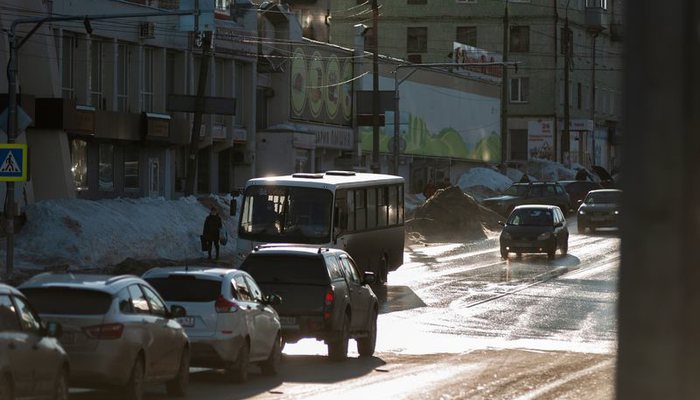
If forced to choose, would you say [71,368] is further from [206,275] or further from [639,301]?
[639,301]

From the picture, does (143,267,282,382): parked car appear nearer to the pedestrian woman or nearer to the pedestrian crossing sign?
the pedestrian crossing sign

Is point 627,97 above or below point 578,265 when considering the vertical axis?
above

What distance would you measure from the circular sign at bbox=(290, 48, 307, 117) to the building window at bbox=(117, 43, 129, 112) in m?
13.9

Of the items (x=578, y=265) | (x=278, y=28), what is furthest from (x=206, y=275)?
(x=278, y=28)

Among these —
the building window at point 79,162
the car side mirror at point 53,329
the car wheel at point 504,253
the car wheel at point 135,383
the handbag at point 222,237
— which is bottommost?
the car wheel at point 504,253

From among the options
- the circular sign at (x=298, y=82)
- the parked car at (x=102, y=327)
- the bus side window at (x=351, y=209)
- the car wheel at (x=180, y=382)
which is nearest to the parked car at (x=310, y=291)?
the car wheel at (x=180, y=382)

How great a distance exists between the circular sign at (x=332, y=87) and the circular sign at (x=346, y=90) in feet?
2.00

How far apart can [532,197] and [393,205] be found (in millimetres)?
30319

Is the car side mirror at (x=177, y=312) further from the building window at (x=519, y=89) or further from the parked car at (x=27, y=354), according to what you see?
the building window at (x=519, y=89)

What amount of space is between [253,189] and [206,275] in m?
15.4

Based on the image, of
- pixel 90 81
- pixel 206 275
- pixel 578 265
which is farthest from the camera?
pixel 90 81

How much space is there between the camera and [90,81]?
2062 inches

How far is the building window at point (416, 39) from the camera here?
108 m

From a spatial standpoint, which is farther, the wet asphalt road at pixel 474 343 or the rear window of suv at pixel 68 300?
the wet asphalt road at pixel 474 343
